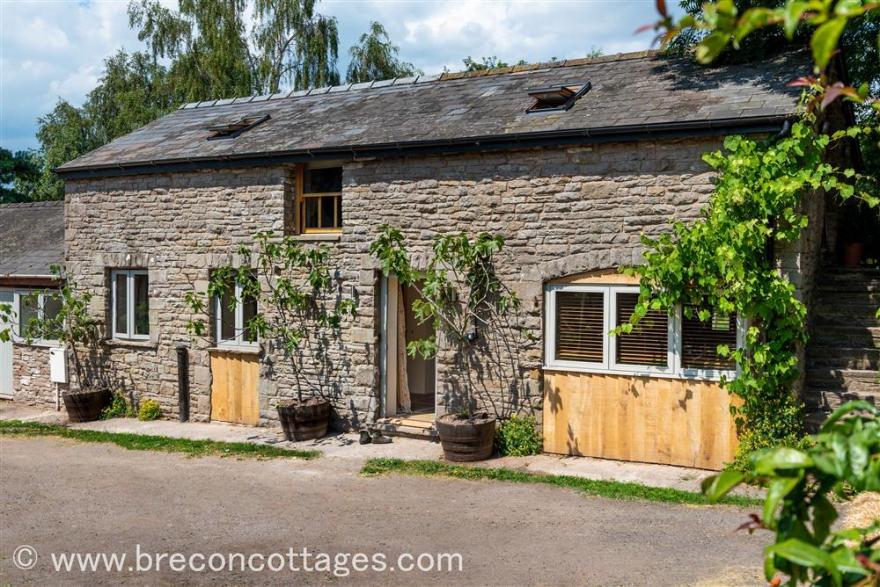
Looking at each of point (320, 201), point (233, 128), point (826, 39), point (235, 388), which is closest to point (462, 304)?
point (320, 201)

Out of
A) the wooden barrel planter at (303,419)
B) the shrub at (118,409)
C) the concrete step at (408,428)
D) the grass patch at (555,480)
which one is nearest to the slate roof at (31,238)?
the shrub at (118,409)

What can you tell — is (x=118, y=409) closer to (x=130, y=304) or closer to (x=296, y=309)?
(x=130, y=304)

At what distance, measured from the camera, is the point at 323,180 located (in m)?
12.3

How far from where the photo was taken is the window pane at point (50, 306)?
14992mm

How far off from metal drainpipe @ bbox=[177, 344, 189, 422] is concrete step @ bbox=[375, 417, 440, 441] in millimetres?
3713

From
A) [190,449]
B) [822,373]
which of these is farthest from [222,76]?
[822,373]

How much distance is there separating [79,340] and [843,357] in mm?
12141

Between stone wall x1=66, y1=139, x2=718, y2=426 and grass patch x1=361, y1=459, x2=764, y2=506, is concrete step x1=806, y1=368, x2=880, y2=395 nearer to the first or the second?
grass patch x1=361, y1=459, x2=764, y2=506

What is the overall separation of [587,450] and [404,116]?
225 inches

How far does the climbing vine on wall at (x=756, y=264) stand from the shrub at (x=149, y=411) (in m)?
8.64

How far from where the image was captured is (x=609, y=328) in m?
9.76

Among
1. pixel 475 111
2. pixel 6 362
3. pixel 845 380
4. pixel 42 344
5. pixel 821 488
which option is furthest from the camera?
pixel 6 362

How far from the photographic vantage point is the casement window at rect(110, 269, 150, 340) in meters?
13.8

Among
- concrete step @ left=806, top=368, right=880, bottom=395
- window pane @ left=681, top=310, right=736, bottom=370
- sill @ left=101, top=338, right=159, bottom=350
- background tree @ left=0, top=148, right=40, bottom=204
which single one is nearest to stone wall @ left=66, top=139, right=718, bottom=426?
sill @ left=101, top=338, right=159, bottom=350
